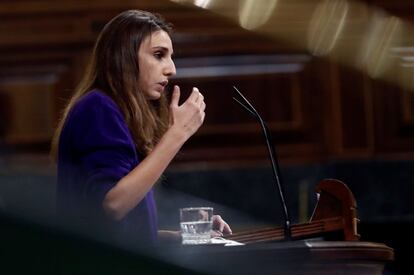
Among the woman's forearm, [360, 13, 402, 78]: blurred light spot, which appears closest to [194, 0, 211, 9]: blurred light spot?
[360, 13, 402, 78]: blurred light spot

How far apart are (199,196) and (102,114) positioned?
5.91 feet

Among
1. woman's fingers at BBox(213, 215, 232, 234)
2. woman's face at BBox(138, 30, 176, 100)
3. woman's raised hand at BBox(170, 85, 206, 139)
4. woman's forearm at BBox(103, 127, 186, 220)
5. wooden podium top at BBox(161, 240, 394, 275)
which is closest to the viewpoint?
wooden podium top at BBox(161, 240, 394, 275)

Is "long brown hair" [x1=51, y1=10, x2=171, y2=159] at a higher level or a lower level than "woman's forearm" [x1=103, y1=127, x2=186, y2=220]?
higher

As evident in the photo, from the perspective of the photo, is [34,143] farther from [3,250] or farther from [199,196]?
[3,250]

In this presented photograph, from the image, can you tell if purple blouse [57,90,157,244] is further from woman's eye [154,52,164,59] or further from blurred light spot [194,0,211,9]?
blurred light spot [194,0,211,9]

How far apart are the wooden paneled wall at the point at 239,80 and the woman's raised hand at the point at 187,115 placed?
6.13 feet

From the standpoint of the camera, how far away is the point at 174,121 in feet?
4.66

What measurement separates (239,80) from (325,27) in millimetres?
353

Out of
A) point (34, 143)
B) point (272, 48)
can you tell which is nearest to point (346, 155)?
→ point (272, 48)

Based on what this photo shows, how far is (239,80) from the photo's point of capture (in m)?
3.35

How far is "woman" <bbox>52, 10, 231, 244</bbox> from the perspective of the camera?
1337mm

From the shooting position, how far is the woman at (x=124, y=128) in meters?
1.34

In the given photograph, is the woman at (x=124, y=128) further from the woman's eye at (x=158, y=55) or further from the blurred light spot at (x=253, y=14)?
the blurred light spot at (x=253, y=14)

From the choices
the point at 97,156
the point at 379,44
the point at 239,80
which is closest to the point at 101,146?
the point at 97,156
